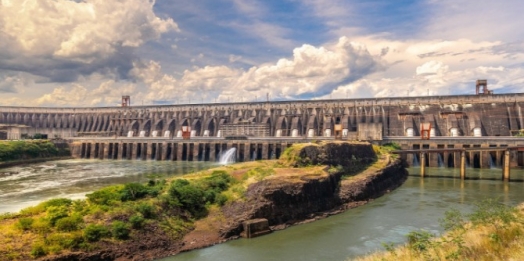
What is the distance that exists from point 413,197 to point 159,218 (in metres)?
24.1

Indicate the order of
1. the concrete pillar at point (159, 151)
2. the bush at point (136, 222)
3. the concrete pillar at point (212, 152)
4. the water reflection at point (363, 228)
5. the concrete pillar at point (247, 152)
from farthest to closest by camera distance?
the concrete pillar at point (159, 151)
the concrete pillar at point (212, 152)
the concrete pillar at point (247, 152)
the bush at point (136, 222)
the water reflection at point (363, 228)

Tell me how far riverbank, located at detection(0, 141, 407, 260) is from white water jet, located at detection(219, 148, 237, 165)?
30112mm

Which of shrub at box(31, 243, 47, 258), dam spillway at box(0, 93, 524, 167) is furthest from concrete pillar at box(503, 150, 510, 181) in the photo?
shrub at box(31, 243, 47, 258)

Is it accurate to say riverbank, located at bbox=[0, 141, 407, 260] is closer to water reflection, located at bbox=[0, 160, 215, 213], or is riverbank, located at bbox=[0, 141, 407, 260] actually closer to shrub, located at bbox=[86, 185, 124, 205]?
shrub, located at bbox=[86, 185, 124, 205]

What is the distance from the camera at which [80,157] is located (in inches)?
3113

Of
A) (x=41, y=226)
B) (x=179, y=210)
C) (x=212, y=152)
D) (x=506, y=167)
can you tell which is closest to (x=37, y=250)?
(x=41, y=226)

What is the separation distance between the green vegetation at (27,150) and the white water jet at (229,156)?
3672 centimetres

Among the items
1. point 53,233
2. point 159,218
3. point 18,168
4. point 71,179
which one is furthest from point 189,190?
point 18,168

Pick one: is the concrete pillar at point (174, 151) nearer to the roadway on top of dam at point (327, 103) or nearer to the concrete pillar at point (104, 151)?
the concrete pillar at point (104, 151)

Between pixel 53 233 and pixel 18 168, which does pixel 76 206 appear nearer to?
pixel 53 233

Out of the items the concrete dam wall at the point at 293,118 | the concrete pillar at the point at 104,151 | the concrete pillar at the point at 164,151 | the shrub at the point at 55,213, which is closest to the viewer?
the shrub at the point at 55,213

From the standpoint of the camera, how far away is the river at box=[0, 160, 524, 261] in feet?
69.3

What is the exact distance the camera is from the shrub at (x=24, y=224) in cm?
Answer: 1938

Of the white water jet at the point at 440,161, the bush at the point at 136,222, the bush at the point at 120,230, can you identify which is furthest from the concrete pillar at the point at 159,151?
the bush at the point at 120,230
